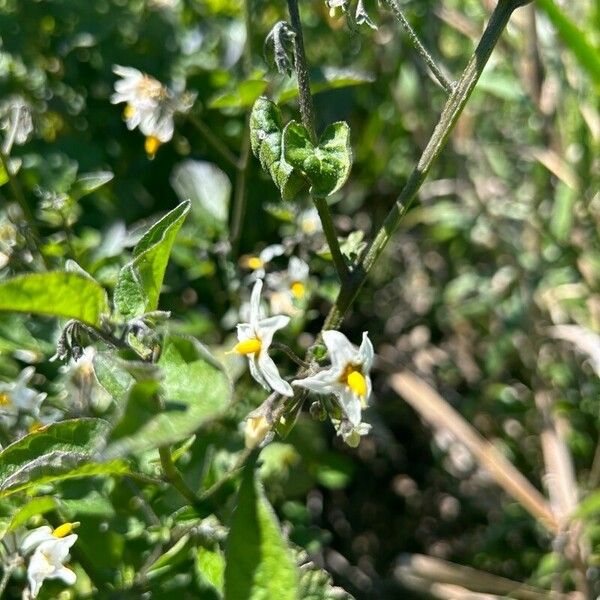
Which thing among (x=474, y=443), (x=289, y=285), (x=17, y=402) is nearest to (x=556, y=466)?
(x=474, y=443)

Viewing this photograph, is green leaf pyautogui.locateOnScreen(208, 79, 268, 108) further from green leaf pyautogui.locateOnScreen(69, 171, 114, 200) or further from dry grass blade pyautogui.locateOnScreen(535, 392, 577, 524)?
dry grass blade pyautogui.locateOnScreen(535, 392, 577, 524)

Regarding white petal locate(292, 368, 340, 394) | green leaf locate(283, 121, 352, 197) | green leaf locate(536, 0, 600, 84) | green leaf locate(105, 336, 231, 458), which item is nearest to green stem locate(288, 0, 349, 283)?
green leaf locate(283, 121, 352, 197)

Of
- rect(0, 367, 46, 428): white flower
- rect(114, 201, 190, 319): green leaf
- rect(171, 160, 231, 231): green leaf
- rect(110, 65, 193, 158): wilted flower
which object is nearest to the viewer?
rect(114, 201, 190, 319): green leaf

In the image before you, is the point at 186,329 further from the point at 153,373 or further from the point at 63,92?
the point at 153,373

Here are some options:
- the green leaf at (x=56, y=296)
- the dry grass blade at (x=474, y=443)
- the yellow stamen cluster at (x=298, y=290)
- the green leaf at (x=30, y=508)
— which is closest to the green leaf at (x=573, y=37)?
the yellow stamen cluster at (x=298, y=290)

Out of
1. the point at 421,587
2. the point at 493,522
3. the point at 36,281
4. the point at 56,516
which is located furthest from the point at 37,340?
the point at 493,522

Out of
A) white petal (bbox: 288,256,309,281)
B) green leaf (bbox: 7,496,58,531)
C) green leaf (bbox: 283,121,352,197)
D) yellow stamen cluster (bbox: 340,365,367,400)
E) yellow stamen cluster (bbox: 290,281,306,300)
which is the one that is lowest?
yellow stamen cluster (bbox: 290,281,306,300)

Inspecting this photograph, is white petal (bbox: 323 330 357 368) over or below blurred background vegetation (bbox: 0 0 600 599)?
over

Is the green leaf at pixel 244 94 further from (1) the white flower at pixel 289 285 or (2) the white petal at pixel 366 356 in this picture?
(2) the white petal at pixel 366 356
